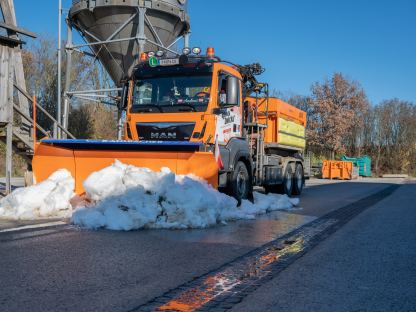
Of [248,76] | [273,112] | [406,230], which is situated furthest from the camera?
[273,112]

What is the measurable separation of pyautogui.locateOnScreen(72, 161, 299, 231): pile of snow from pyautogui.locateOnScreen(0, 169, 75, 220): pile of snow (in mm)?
677

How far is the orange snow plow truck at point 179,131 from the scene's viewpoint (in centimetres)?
867

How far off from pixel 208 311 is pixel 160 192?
421cm

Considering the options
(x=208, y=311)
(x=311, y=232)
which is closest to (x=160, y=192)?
(x=311, y=232)

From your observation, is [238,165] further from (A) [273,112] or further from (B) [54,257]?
(B) [54,257]

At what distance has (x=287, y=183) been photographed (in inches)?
581

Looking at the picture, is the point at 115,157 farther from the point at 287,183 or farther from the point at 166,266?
the point at 287,183

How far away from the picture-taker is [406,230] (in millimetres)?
8180

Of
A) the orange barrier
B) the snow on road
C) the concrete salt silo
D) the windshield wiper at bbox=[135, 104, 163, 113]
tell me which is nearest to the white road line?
the snow on road

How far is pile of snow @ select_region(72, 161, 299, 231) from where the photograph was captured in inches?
291

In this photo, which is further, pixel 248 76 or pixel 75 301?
pixel 248 76

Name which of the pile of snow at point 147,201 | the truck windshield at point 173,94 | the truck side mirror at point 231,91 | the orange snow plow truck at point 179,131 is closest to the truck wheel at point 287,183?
the orange snow plow truck at point 179,131

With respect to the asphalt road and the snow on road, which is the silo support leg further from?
the asphalt road

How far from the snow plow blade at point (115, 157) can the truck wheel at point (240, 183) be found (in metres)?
1.02
